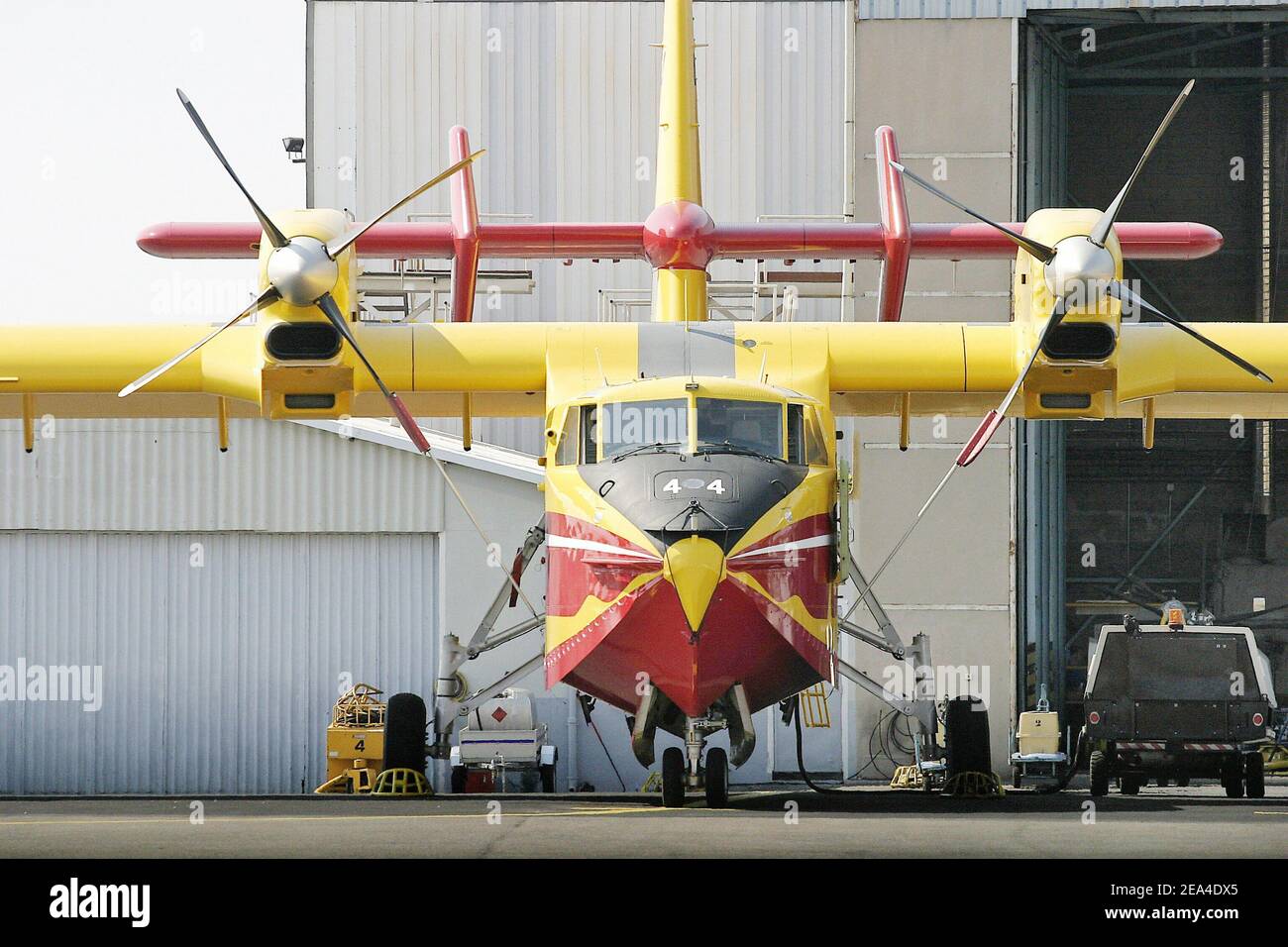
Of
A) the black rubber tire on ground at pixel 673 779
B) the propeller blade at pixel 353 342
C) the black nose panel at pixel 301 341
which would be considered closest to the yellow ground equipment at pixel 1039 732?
the black rubber tire on ground at pixel 673 779

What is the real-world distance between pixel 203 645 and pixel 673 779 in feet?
45.6

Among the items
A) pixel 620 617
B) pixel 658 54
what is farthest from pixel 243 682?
pixel 620 617

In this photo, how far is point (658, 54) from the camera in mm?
29875

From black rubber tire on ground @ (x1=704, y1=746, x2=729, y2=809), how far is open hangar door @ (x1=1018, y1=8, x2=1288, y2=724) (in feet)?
58.4

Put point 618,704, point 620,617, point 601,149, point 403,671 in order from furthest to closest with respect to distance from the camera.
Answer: point 601,149 < point 403,671 < point 618,704 < point 620,617

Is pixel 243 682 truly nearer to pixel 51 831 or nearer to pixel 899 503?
pixel 899 503

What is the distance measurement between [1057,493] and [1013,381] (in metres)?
→ 15.0

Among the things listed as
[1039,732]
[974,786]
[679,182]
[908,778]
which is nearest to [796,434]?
[974,786]

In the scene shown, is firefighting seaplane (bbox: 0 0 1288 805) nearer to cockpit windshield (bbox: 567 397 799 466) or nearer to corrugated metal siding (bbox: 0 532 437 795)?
cockpit windshield (bbox: 567 397 799 466)

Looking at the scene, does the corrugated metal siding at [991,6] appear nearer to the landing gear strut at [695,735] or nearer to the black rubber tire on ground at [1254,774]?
the black rubber tire on ground at [1254,774]

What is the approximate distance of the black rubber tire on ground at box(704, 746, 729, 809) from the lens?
1371 centimetres

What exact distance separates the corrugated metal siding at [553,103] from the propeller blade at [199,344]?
14.3m

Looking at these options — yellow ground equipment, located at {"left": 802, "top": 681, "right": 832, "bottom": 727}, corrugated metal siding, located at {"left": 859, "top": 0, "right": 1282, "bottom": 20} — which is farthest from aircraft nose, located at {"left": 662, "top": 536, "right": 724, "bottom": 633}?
corrugated metal siding, located at {"left": 859, "top": 0, "right": 1282, "bottom": 20}

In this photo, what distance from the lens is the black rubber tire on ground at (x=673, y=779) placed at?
13789 millimetres
